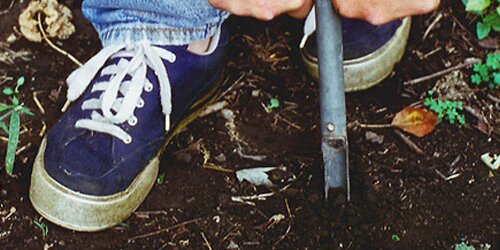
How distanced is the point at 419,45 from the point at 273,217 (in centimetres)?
64

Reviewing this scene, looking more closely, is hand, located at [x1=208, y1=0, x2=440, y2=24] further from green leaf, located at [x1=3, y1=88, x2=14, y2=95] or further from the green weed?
green leaf, located at [x1=3, y1=88, x2=14, y2=95]

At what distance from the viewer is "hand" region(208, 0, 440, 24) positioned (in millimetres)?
1541

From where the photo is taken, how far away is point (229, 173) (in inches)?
74.3

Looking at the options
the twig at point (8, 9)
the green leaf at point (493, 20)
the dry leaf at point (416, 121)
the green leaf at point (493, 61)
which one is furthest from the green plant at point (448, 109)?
the twig at point (8, 9)

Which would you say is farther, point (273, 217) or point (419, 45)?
point (419, 45)

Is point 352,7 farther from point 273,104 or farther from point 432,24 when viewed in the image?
point 432,24

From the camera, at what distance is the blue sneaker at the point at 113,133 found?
1753 millimetres


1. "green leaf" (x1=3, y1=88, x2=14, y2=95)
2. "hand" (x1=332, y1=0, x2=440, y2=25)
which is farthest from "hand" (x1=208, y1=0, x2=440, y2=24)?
"green leaf" (x1=3, y1=88, x2=14, y2=95)

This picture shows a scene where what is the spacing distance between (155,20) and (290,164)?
1.46ft

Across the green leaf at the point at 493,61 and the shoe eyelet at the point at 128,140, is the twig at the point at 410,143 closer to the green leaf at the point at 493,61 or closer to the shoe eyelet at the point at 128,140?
the green leaf at the point at 493,61

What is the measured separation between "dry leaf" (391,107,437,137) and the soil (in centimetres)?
2

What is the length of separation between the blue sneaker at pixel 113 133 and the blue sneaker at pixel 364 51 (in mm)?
242

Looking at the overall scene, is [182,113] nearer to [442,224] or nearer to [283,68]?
[283,68]

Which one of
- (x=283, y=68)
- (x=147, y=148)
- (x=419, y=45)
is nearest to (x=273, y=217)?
(x=147, y=148)
